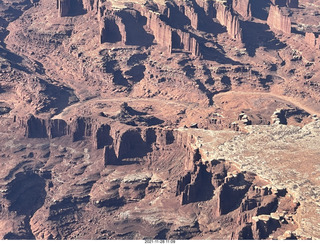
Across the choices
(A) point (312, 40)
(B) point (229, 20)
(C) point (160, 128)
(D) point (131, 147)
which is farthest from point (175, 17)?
(D) point (131, 147)

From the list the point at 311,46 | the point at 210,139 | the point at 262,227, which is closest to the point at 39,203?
the point at 210,139

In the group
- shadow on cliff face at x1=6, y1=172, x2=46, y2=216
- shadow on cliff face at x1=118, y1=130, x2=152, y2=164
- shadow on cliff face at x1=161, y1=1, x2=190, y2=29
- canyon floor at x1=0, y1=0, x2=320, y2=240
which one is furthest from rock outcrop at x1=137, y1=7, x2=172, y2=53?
shadow on cliff face at x1=6, y1=172, x2=46, y2=216

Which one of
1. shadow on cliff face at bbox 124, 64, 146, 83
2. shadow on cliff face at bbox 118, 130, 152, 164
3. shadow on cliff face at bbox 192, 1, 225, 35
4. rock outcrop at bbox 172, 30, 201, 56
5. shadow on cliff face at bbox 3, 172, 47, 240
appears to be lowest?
shadow on cliff face at bbox 3, 172, 47, 240

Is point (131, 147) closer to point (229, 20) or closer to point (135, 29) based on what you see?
point (135, 29)

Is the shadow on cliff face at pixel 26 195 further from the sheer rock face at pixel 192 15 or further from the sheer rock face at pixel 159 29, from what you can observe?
the sheer rock face at pixel 192 15

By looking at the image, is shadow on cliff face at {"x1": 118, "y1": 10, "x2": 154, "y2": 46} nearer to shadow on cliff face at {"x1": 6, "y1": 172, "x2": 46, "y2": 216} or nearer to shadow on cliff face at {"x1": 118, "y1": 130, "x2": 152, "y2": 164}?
shadow on cliff face at {"x1": 118, "y1": 130, "x2": 152, "y2": 164}

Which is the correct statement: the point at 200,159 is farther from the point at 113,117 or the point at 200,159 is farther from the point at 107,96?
the point at 107,96

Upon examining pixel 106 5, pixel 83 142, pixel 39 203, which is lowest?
pixel 39 203
